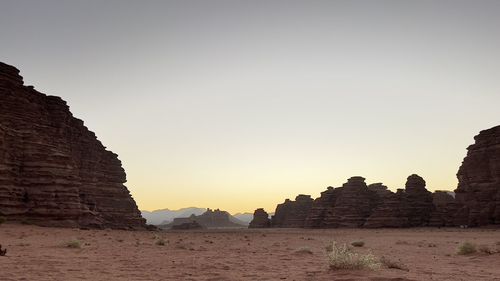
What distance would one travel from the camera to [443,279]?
1078cm

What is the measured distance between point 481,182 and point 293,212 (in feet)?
238

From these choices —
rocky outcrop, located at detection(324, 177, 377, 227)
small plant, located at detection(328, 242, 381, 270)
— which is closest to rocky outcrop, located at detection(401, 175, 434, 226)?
rocky outcrop, located at detection(324, 177, 377, 227)

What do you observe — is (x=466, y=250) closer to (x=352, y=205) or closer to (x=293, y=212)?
(x=352, y=205)

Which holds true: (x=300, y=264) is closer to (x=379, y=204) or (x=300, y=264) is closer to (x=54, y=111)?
(x=54, y=111)

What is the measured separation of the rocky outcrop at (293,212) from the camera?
124350 millimetres

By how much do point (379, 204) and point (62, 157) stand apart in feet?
213

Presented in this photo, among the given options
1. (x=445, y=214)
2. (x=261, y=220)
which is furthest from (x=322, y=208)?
(x=261, y=220)

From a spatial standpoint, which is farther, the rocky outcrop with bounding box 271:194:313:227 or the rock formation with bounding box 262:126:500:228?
the rocky outcrop with bounding box 271:194:313:227

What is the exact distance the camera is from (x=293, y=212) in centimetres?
13075

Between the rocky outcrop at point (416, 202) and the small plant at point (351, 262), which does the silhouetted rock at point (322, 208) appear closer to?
the rocky outcrop at point (416, 202)

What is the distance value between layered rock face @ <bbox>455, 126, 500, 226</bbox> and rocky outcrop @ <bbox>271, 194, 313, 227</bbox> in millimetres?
56453

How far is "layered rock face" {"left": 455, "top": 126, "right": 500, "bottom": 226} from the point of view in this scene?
60.1 meters

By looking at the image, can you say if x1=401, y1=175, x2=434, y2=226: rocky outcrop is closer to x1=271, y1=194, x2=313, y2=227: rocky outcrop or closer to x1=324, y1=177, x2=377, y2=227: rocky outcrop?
x1=324, y1=177, x2=377, y2=227: rocky outcrop

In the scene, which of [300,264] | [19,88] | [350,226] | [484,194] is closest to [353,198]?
[350,226]
